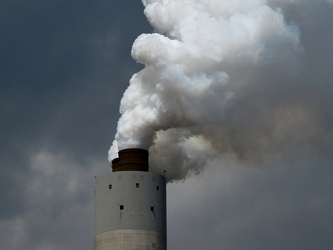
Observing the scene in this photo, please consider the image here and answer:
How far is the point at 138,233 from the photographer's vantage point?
85500 mm

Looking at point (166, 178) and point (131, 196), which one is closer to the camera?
point (131, 196)

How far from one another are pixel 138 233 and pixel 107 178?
7.15 meters

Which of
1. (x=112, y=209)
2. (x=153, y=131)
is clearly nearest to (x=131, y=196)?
(x=112, y=209)

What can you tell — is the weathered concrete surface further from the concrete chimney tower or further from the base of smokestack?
the base of smokestack

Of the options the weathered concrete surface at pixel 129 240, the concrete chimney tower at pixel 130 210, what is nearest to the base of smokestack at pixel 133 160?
the concrete chimney tower at pixel 130 210

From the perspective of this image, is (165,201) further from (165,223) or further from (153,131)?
(153,131)

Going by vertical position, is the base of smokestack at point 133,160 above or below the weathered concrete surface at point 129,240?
above

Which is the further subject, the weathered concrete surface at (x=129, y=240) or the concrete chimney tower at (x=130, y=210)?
the concrete chimney tower at (x=130, y=210)

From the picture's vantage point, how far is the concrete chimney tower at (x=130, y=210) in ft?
281

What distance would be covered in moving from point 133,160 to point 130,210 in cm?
595

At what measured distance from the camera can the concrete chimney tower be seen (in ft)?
281

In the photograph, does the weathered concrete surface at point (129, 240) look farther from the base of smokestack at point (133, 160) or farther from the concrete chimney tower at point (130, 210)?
the base of smokestack at point (133, 160)

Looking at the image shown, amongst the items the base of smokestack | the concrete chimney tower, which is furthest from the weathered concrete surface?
the base of smokestack

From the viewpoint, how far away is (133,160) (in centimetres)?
8875
